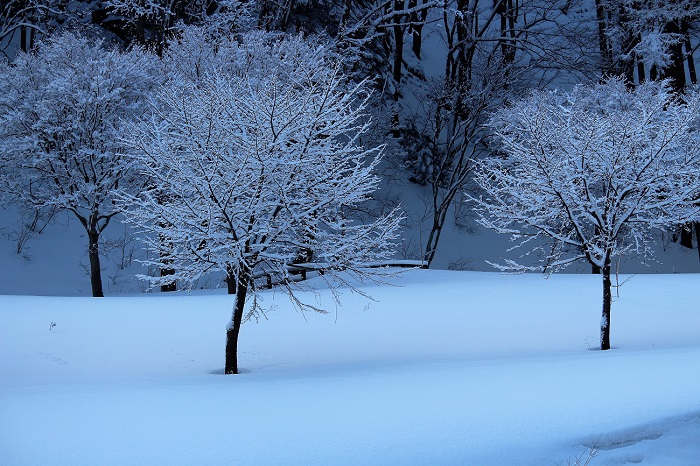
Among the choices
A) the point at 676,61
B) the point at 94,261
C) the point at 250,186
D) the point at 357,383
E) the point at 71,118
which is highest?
the point at 676,61

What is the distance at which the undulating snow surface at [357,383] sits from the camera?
585 centimetres

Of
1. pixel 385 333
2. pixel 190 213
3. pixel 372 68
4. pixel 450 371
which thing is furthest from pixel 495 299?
pixel 372 68

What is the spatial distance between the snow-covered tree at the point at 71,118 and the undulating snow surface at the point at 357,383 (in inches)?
180

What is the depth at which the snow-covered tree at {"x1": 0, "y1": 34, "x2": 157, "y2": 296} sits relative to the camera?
61.0 ft

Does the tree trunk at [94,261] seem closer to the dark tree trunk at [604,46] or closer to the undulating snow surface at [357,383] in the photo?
the undulating snow surface at [357,383]

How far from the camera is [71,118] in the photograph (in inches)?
734

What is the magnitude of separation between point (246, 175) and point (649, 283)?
13.0 m

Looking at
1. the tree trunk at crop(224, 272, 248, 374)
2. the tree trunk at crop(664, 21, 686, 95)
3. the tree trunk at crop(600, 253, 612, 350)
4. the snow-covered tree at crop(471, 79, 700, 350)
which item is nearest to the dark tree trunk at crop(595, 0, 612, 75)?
the tree trunk at crop(664, 21, 686, 95)

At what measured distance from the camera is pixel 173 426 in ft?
20.6

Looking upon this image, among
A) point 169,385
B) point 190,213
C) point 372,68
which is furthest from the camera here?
point 372,68

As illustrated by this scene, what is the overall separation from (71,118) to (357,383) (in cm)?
1420

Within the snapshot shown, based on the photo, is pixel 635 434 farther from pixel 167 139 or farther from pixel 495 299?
pixel 495 299

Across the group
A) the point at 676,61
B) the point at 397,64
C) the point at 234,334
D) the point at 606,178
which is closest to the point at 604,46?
the point at 676,61

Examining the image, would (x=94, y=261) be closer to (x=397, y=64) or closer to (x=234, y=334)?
(x=234, y=334)
